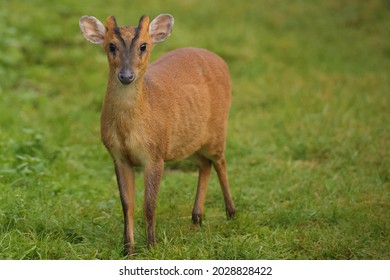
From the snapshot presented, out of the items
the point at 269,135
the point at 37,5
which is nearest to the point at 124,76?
the point at 269,135

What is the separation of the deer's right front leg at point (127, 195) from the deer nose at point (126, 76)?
0.71m

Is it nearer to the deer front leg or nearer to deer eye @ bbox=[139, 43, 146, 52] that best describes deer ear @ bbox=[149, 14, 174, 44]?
deer eye @ bbox=[139, 43, 146, 52]

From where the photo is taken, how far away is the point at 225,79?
7.57m

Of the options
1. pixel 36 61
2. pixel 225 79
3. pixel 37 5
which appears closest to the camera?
pixel 225 79

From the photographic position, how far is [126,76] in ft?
19.5

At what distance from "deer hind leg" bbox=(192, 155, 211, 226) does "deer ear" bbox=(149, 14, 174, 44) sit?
1.41 m

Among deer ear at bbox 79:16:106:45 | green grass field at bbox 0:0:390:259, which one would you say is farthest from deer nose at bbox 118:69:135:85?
green grass field at bbox 0:0:390:259

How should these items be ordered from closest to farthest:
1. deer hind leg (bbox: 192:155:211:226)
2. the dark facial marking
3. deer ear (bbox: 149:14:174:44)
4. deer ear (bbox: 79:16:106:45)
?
1. the dark facial marking
2. deer ear (bbox: 79:16:106:45)
3. deer ear (bbox: 149:14:174:44)
4. deer hind leg (bbox: 192:155:211:226)

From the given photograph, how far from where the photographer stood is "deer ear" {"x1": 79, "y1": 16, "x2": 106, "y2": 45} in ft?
20.7

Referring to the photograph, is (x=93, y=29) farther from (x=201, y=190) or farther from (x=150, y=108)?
(x=201, y=190)

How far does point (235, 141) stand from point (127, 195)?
3.42 metres

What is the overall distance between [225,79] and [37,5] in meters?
7.08

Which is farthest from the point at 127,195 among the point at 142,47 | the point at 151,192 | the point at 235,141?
the point at 235,141
